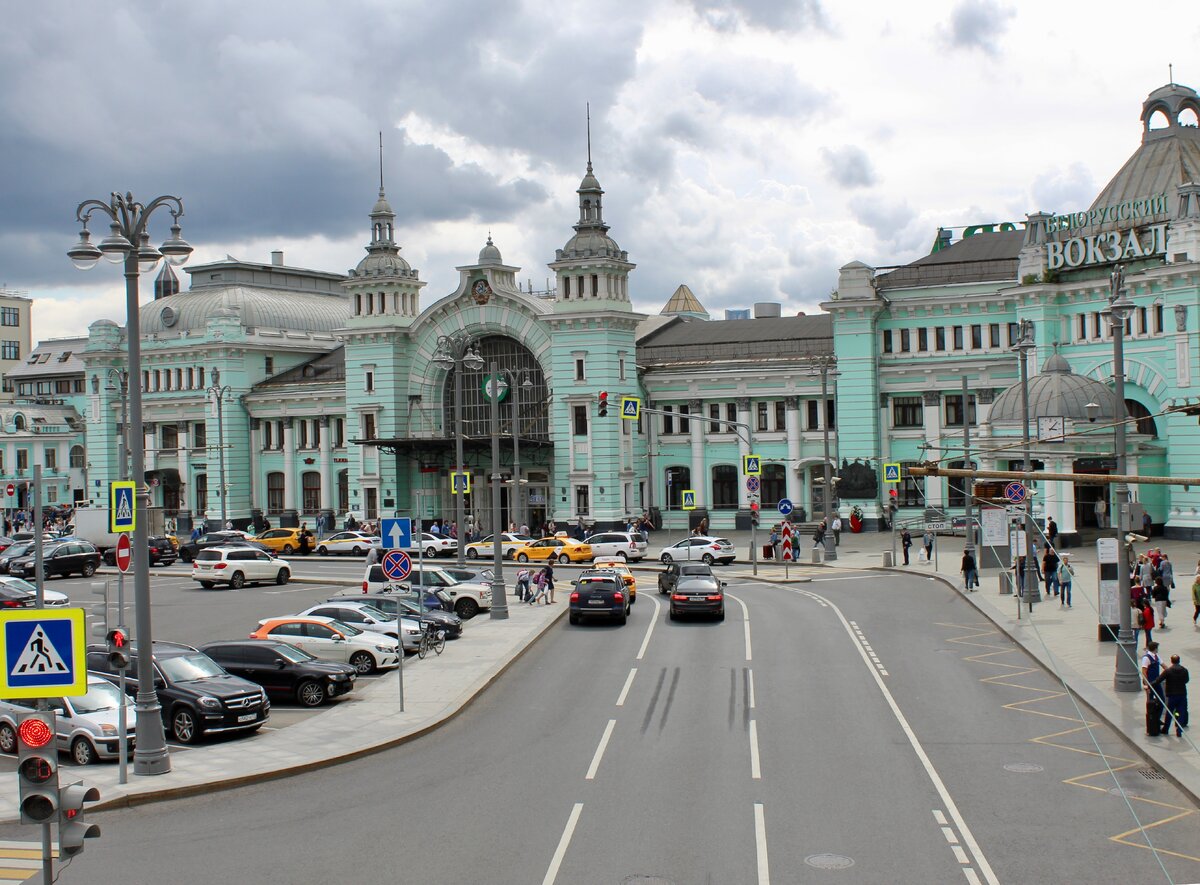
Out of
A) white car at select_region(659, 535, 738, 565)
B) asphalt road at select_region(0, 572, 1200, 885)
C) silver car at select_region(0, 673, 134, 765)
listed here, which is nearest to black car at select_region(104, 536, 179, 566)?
white car at select_region(659, 535, 738, 565)

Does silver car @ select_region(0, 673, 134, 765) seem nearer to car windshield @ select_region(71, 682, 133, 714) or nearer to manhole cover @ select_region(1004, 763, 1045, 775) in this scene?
car windshield @ select_region(71, 682, 133, 714)

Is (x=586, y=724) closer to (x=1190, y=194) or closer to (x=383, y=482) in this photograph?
(x=1190, y=194)

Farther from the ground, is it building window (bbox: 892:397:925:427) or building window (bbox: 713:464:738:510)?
building window (bbox: 892:397:925:427)

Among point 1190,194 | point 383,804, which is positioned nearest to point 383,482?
point 1190,194

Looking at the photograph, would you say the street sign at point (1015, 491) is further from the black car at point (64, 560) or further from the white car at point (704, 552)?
the black car at point (64, 560)

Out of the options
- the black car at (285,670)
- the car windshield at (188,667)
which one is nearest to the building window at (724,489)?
the black car at (285,670)

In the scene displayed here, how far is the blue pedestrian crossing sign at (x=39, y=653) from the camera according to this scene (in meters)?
14.0

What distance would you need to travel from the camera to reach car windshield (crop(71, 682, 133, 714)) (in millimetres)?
21453

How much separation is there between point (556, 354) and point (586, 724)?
1835 inches

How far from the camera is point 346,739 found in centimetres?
2181

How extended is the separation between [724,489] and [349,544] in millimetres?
20506

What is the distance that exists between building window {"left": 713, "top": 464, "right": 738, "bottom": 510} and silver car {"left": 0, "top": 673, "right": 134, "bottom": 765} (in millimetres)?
50154

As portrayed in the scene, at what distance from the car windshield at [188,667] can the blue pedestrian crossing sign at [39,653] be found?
9.00 metres

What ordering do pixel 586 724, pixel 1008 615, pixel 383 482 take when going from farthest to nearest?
pixel 383 482 → pixel 1008 615 → pixel 586 724
